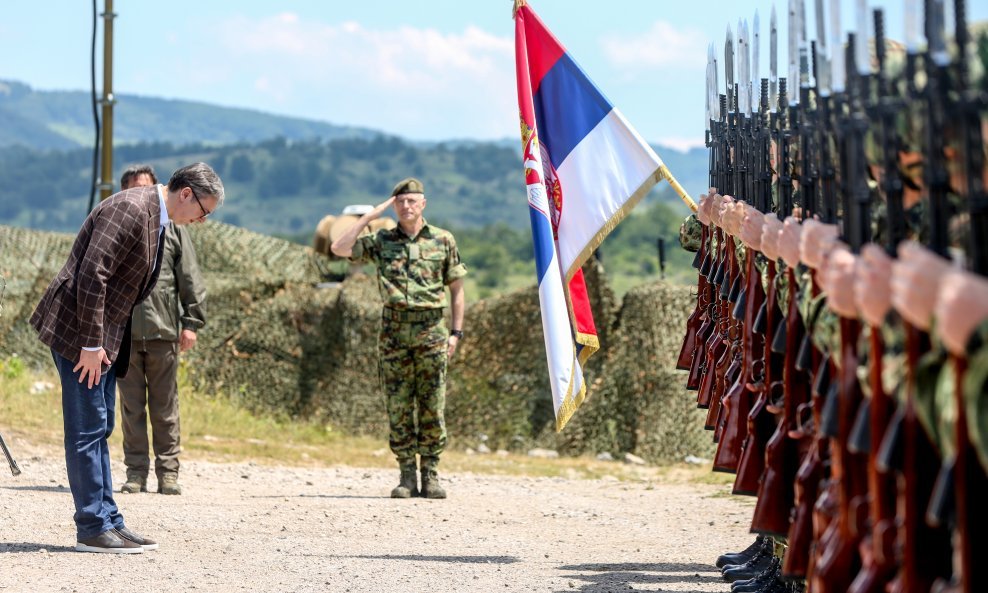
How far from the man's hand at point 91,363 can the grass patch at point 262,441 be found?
14.8 ft

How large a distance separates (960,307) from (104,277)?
4654 millimetres

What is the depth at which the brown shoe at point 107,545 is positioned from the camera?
6.98 m

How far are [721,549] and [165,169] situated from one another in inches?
5723

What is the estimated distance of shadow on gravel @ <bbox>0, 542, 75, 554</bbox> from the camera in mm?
7023

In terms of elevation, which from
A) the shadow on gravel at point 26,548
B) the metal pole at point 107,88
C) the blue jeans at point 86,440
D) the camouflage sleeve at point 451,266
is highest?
the metal pole at point 107,88

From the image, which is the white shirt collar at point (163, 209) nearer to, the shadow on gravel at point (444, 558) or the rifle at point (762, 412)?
the shadow on gravel at point (444, 558)

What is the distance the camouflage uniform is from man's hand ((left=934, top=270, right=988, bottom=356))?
655cm

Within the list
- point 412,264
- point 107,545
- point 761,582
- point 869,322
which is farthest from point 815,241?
point 412,264

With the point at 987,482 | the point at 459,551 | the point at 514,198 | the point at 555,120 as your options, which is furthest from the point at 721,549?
the point at 514,198

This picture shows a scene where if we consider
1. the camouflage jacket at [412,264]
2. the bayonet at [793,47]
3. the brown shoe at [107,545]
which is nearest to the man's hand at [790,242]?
the bayonet at [793,47]

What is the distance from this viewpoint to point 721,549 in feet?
25.6

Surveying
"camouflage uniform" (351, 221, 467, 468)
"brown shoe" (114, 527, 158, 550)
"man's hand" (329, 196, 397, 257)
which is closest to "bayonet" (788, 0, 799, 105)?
"brown shoe" (114, 527, 158, 550)

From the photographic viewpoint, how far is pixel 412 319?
940cm

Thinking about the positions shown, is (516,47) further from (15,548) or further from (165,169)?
(165,169)
